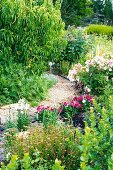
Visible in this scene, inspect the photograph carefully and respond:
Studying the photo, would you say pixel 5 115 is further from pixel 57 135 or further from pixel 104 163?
pixel 104 163

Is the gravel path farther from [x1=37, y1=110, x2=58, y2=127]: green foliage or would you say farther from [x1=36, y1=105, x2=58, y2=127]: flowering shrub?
[x1=37, y1=110, x2=58, y2=127]: green foliage

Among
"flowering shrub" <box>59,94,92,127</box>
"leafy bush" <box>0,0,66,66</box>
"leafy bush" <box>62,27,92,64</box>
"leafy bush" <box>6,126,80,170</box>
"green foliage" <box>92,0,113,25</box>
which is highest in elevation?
"leafy bush" <box>0,0,66,66</box>

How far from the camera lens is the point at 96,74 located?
9680 millimetres

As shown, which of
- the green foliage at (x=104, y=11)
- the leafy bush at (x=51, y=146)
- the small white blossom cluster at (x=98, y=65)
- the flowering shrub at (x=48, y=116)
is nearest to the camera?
the leafy bush at (x=51, y=146)

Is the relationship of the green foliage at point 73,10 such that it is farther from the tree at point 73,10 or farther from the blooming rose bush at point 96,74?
the blooming rose bush at point 96,74

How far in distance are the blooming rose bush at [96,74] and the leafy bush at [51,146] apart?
4364 mm

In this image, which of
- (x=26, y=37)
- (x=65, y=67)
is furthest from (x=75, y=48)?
(x=26, y=37)

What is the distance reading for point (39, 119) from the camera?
7.34m

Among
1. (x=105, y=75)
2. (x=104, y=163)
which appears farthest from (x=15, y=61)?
(x=104, y=163)

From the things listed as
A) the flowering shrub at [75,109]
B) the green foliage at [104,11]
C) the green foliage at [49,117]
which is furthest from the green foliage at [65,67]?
the green foliage at [104,11]

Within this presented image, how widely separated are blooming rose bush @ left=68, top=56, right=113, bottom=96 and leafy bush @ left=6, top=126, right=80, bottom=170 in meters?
4.36

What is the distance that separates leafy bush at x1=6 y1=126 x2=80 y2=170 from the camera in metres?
4.65

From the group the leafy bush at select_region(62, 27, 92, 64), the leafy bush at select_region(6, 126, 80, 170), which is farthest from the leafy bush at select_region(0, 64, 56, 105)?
the leafy bush at select_region(6, 126, 80, 170)

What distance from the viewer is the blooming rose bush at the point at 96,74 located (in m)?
9.57
